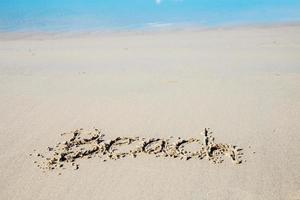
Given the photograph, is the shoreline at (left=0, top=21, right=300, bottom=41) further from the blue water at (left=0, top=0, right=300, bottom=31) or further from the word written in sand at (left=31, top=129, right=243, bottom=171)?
the word written in sand at (left=31, top=129, right=243, bottom=171)

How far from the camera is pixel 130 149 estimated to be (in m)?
4.04

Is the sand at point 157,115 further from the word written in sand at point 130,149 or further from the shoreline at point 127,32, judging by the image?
the shoreline at point 127,32

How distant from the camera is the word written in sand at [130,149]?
3.82 meters

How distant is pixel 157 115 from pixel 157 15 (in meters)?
15.0

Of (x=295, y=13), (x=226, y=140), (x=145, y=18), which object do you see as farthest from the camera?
(x=145, y=18)

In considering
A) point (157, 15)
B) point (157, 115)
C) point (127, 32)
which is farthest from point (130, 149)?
point (157, 15)

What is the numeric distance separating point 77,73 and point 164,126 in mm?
2880

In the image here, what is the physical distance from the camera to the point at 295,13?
1695cm

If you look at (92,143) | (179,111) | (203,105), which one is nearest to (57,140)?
(92,143)

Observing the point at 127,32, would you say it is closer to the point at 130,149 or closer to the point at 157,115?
the point at 157,115

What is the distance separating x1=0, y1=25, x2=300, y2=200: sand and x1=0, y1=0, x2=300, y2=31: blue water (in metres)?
7.54

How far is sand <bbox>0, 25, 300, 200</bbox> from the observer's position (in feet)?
11.3

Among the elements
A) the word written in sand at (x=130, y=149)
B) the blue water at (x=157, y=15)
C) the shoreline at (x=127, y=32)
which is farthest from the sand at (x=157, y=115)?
the blue water at (x=157, y=15)

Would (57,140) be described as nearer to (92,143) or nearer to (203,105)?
(92,143)
